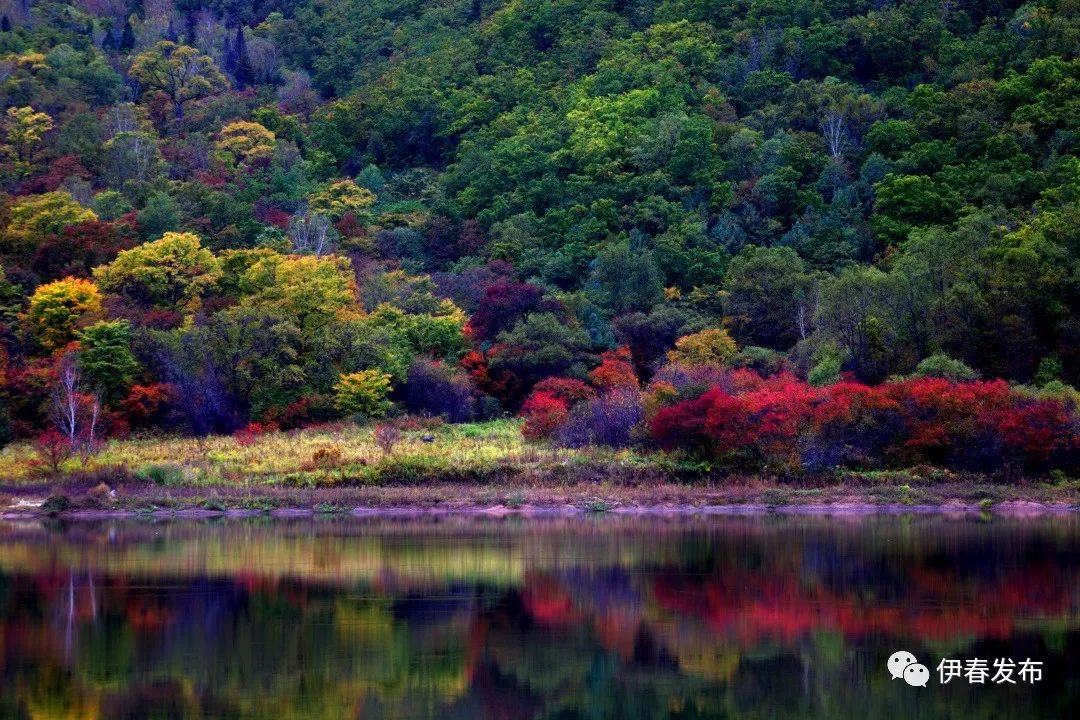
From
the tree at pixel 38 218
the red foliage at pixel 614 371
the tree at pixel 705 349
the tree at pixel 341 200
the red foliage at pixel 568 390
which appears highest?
the tree at pixel 341 200

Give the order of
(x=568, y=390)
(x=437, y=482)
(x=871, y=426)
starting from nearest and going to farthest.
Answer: (x=871, y=426)
(x=437, y=482)
(x=568, y=390)

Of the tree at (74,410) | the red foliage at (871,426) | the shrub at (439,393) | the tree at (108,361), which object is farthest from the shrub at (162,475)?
the shrub at (439,393)

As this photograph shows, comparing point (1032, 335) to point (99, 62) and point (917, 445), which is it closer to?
point (917, 445)

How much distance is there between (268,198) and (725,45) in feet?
119

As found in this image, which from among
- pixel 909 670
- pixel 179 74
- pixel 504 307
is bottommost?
pixel 909 670

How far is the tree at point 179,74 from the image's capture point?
4943 inches

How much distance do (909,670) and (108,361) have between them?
5205 centimetres

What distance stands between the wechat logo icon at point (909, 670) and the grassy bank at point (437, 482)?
25944 mm

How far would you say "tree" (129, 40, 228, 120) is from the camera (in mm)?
125562

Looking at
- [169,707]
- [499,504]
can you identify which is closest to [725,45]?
[499,504]

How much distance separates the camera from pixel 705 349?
72625mm

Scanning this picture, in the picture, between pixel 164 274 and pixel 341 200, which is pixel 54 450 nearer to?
pixel 164 274

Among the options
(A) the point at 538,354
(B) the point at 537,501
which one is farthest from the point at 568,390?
(B) the point at 537,501

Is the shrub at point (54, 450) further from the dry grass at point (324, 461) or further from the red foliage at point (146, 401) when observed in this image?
the red foliage at point (146, 401)
